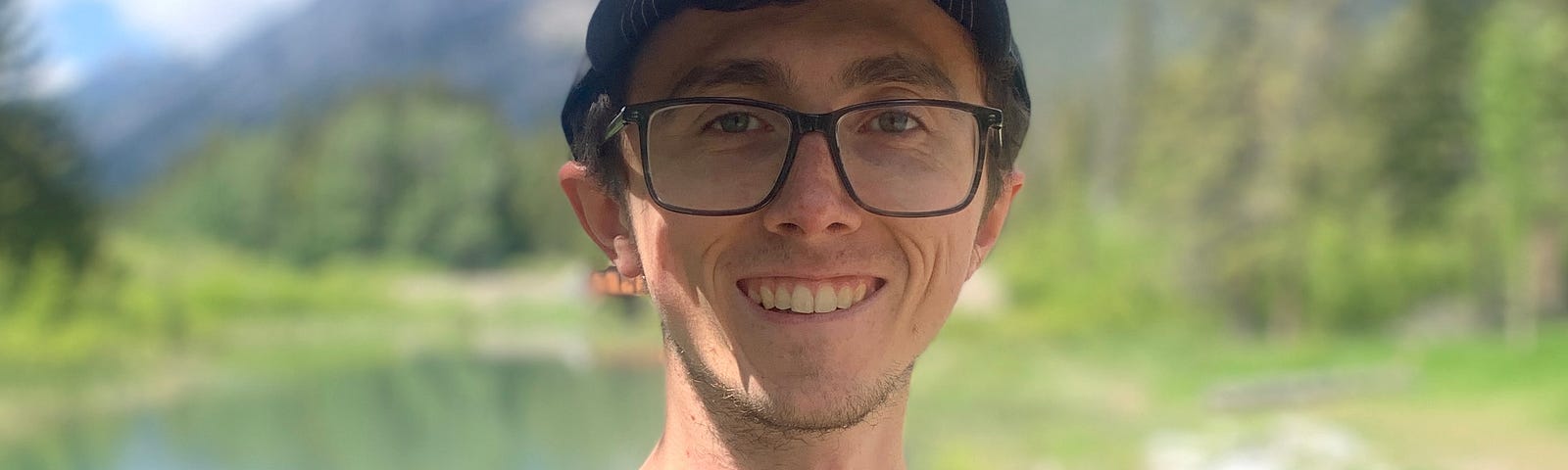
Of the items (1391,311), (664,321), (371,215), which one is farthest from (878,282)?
(1391,311)

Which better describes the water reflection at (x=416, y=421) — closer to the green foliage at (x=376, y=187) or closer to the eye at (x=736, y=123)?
the green foliage at (x=376, y=187)

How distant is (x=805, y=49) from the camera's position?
0.66m

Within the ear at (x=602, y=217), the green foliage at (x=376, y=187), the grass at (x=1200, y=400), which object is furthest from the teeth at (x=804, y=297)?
the green foliage at (x=376, y=187)

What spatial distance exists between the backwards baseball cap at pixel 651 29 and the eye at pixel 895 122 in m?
0.07

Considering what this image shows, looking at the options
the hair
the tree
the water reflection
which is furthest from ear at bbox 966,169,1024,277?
the tree

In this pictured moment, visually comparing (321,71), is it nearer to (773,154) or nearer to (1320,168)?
(1320,168)

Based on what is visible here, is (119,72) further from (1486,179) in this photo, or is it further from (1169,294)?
(1486,179)

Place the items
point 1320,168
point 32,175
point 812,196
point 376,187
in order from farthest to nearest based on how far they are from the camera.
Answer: point 1320,168 < point 376,187 < point 32,175 < point 812,196

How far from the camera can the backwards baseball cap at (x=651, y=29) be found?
2.23 ft

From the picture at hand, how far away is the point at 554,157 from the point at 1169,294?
10.1 ft

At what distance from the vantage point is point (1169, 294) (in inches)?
226

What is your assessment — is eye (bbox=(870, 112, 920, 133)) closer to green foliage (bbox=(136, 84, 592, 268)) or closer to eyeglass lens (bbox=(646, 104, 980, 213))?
eyeglass lens (bbox=(646, 104, 980, 213))

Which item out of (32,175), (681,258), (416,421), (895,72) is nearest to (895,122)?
(895,72)

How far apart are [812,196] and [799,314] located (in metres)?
0.08
